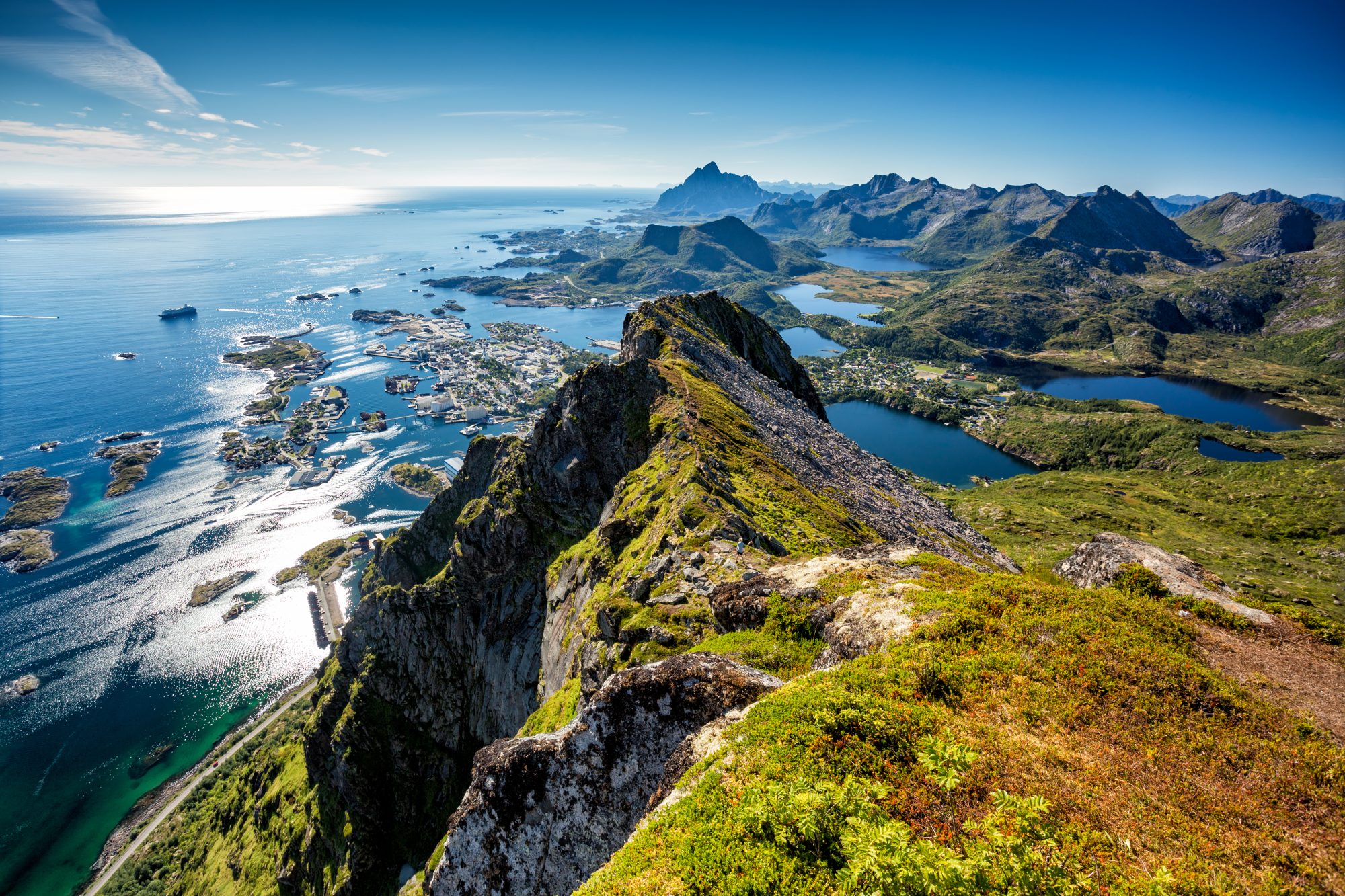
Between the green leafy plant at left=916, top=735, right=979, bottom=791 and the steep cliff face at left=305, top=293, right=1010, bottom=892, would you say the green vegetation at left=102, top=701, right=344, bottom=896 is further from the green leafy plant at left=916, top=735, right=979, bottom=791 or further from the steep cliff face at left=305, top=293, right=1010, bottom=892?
the green leafy plant at left=916, top=735, right=979, bottom=791

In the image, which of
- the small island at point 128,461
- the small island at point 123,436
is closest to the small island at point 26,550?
the small island at point 128,461

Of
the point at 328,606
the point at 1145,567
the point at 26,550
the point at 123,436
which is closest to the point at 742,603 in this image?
the point at 1145,567

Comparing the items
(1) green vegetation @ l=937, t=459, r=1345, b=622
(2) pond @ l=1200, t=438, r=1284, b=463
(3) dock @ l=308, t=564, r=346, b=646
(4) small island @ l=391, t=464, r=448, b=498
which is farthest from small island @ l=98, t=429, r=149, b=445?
(2) pond @ l=1200, t=438, r=1284, b=463

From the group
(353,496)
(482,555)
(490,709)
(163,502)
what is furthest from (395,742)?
(163,502)

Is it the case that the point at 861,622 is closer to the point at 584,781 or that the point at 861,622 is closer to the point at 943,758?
the point at 943,758

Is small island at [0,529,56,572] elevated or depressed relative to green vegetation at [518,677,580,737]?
depressed

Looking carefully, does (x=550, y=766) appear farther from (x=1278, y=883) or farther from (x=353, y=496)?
(x=353, y=496)
